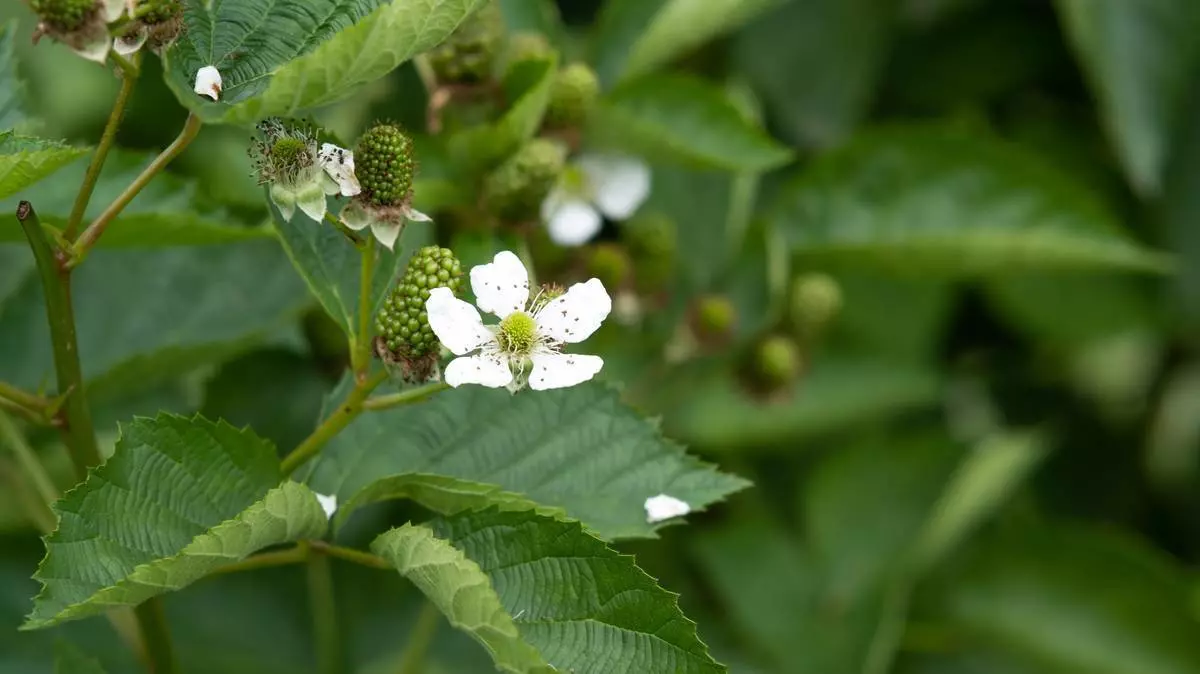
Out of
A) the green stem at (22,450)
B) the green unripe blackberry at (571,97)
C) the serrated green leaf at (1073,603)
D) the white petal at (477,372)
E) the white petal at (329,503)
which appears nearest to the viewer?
the white petal at (477,372)

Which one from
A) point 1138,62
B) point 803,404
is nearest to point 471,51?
point 803,404

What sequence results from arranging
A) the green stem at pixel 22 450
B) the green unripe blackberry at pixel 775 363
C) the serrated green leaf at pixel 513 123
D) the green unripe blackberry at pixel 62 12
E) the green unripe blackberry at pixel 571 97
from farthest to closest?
1. the green unripe blackberry at pixel 775 363
2. the green unripe blackberry at pixel 571 97
3. the serrated green leaf at pixel 513 123
4. the green stem at pixel 22 450
5. the green unripe blackberry at pixel 62 12

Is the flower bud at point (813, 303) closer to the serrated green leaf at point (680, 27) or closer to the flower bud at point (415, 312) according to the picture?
the serrated green leaf at point (680, 27)

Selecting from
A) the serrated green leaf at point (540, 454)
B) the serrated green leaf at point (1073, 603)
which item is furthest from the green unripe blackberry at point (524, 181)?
the serrated green leaf at point (1073, 603)

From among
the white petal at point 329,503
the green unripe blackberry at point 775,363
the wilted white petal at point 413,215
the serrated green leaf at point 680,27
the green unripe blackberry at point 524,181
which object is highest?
the serrated green leaf at point 680,27

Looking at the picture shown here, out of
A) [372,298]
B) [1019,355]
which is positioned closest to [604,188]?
[372,298]

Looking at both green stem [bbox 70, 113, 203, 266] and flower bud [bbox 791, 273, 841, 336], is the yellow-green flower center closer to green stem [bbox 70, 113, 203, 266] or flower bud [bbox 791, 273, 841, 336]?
green stem [bbox 70, 113, 203, 266]

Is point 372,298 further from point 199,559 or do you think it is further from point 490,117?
point 490,117

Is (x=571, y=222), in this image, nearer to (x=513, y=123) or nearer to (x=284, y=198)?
(x=513, y=123)
